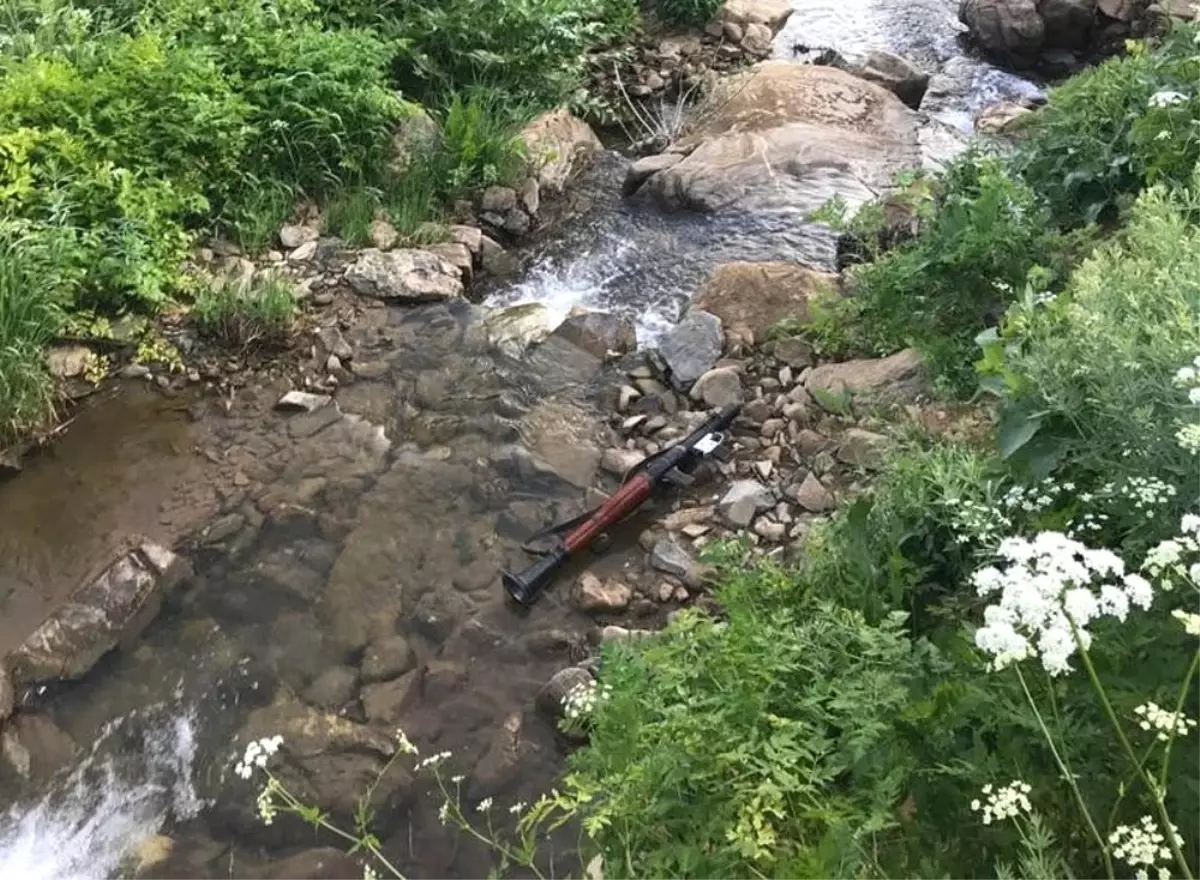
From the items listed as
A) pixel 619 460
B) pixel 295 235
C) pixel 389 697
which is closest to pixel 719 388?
pixel 619 460

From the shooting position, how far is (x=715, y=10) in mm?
9172

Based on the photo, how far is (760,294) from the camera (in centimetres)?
564

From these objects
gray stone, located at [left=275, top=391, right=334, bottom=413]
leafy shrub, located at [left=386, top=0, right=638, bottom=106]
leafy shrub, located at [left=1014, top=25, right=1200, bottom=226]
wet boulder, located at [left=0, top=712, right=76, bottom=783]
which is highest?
leafy shrub, located at [left=1014, top=25, right=1200, bottom=226]

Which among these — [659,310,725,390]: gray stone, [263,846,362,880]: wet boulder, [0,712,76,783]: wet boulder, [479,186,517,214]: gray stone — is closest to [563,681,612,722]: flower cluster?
A: [263,846,362,880]: wet boulder

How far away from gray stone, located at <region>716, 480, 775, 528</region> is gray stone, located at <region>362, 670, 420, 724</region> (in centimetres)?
143

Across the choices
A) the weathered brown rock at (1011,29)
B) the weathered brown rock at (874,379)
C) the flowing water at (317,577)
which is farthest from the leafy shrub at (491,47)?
the weathered brown rock at (1011,29)

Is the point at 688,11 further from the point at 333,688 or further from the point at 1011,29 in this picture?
the point at 333,688

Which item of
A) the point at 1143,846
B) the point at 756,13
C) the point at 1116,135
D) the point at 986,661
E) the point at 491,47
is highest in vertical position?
the point at 1143,846

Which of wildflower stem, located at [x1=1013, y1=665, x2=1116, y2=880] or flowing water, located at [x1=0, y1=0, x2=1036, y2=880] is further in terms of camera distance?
flowing water, located at [x1=0, y1=0, x2=1036, y2=880]

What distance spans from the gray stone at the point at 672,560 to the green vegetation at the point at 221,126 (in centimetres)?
285

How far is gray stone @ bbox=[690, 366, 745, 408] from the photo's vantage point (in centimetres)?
513

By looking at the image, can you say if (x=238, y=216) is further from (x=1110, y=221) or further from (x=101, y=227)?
(x=1110, y=221)

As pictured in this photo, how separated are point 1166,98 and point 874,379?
1541 mm

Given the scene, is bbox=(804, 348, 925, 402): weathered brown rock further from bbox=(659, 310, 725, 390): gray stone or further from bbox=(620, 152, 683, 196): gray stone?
bbox=(620, 152, 683, 196): gray stone
